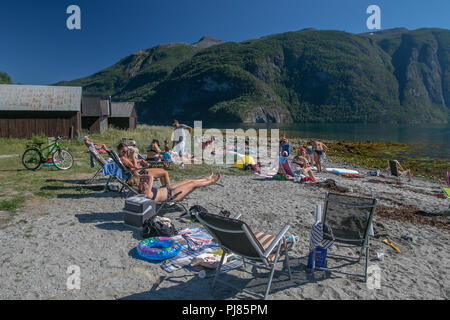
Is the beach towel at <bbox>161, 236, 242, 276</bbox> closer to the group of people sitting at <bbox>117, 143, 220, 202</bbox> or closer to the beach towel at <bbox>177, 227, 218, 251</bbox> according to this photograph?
the beach towel at <bbox>177, 227, 218, 251</bbox>

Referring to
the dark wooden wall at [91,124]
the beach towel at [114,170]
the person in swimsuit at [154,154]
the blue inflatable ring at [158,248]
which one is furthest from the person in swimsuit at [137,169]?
the dark wooden wall at [91,124]

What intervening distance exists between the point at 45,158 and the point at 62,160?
0.58m

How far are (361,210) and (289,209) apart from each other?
289cm

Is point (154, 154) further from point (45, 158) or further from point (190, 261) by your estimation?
point (190, 261)

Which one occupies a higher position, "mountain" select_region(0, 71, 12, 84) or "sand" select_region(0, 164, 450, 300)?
"mountain" select_region(0, 71, 12, 84)

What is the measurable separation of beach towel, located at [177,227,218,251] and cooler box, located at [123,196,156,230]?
67 cm

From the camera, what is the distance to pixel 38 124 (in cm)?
2280

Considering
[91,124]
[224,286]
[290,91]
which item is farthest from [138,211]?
[290,91]

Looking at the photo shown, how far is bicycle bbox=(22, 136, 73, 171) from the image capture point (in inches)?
412

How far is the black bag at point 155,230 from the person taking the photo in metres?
5.04

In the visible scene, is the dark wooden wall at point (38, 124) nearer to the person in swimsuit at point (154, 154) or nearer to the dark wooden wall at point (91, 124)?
the dark wooden wall at point (91, 124)

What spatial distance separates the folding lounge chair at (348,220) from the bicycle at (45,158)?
970 centimetres

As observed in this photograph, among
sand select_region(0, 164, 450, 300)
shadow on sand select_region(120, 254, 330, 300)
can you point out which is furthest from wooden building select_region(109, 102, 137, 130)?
shadow on sand select_region(120, 254, 330, 300)

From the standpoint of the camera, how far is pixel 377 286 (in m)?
3.79
